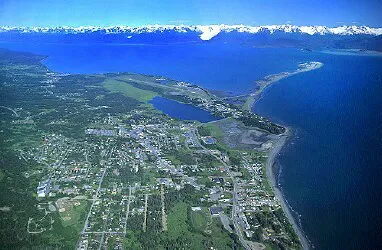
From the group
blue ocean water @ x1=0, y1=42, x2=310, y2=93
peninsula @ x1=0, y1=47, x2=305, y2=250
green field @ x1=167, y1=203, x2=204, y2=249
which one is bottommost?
blue ocean water @ x1=0, y1=42, x2=310, y2=93

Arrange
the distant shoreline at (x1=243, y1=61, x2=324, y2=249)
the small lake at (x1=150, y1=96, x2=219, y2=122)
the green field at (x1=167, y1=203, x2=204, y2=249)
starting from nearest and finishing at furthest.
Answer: the green field at (x1=167, y1=203, x2=204, y2=249)
the distant shoreline at (x1=243, y1=61, x2=324, y2=249)
the small lake at (x1=150, y1=96, x2=219, y2=122)

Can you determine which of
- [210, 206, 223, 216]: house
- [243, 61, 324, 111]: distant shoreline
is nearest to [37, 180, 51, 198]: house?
[210, 206, 223, 216]: house

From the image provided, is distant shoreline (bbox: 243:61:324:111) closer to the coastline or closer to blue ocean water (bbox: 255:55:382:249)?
blue ocean water (bbox: 255:55:382:249)

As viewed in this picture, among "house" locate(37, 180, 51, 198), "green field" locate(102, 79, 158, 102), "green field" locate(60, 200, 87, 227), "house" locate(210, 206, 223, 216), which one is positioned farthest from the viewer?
"green field" locate(102, 79, 158, 102)

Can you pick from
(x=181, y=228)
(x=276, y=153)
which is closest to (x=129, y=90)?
(x=276, y=153)

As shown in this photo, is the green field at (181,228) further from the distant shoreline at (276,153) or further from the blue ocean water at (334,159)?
the blue ocean water at (334,159)

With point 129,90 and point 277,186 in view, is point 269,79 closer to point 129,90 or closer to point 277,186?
point 129,90
